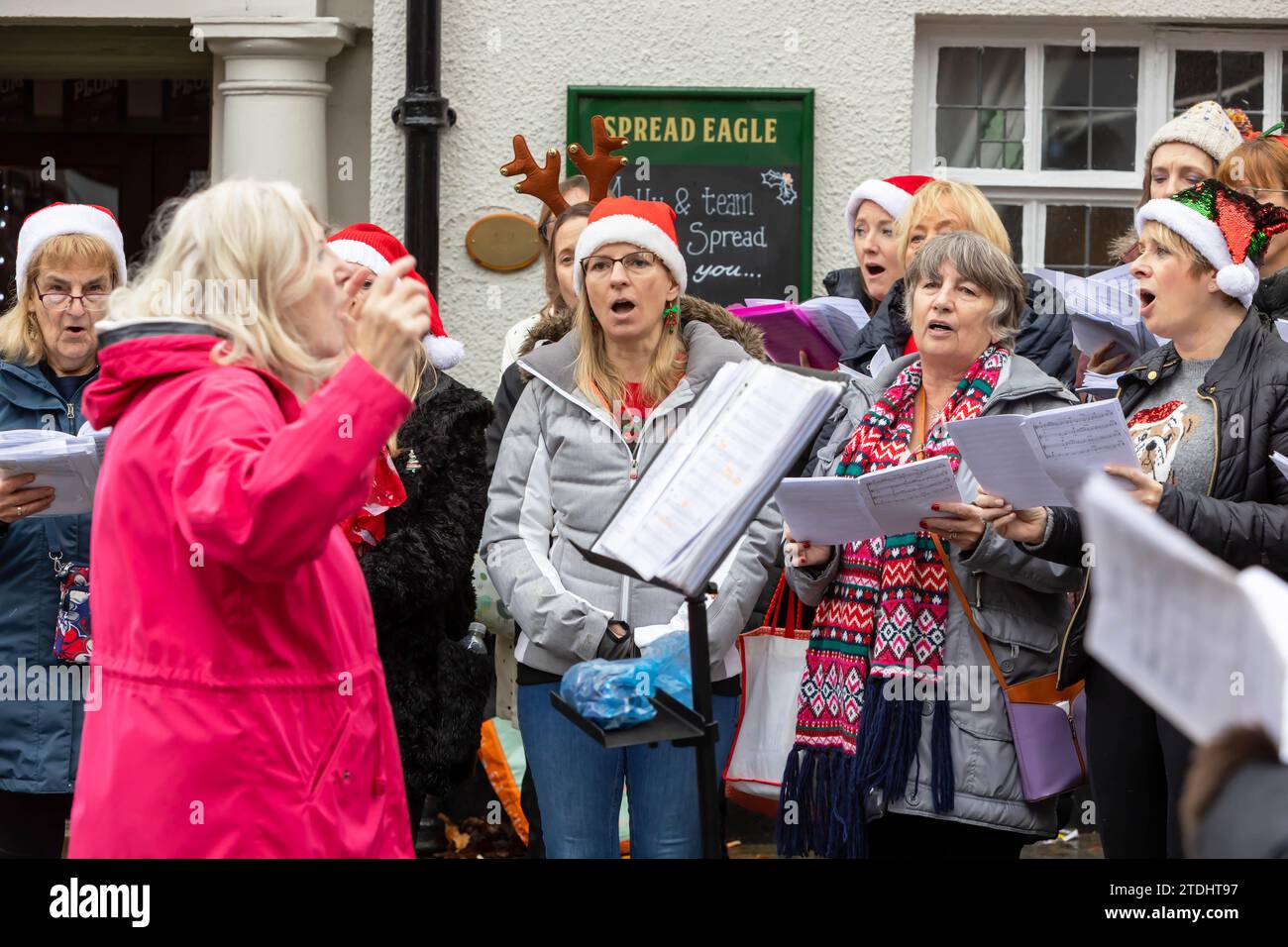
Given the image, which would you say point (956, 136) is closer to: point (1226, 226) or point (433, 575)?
point (1226, 226)

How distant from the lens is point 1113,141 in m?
6.93

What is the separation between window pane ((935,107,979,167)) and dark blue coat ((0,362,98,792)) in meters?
4.23

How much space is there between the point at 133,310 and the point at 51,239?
5.79 feet

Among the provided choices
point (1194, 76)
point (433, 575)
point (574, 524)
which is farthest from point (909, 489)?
point (1194, 76)

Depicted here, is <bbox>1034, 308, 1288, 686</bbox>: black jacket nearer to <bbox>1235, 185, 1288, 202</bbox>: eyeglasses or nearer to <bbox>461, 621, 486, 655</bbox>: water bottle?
<bbox>1235, 185, 1288, 202</bbox>: eyeglasses

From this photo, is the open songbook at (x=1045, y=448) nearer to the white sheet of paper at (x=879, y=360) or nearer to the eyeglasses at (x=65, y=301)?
the white sheet of paper at (x=879, y=360)

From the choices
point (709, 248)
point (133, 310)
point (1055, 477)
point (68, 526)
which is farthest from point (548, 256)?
point (133, 310)

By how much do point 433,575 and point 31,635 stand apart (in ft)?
3.19

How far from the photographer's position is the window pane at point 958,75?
6.96m

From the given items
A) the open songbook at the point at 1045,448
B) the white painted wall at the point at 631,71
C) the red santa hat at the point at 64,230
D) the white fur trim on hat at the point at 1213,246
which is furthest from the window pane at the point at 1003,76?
the red santa hat at the point at 64,230

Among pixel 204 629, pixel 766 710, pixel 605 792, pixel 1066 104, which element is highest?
pixel 1066 104

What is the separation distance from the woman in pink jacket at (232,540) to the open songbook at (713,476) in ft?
1.64

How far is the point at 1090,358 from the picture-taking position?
16.1 feet
